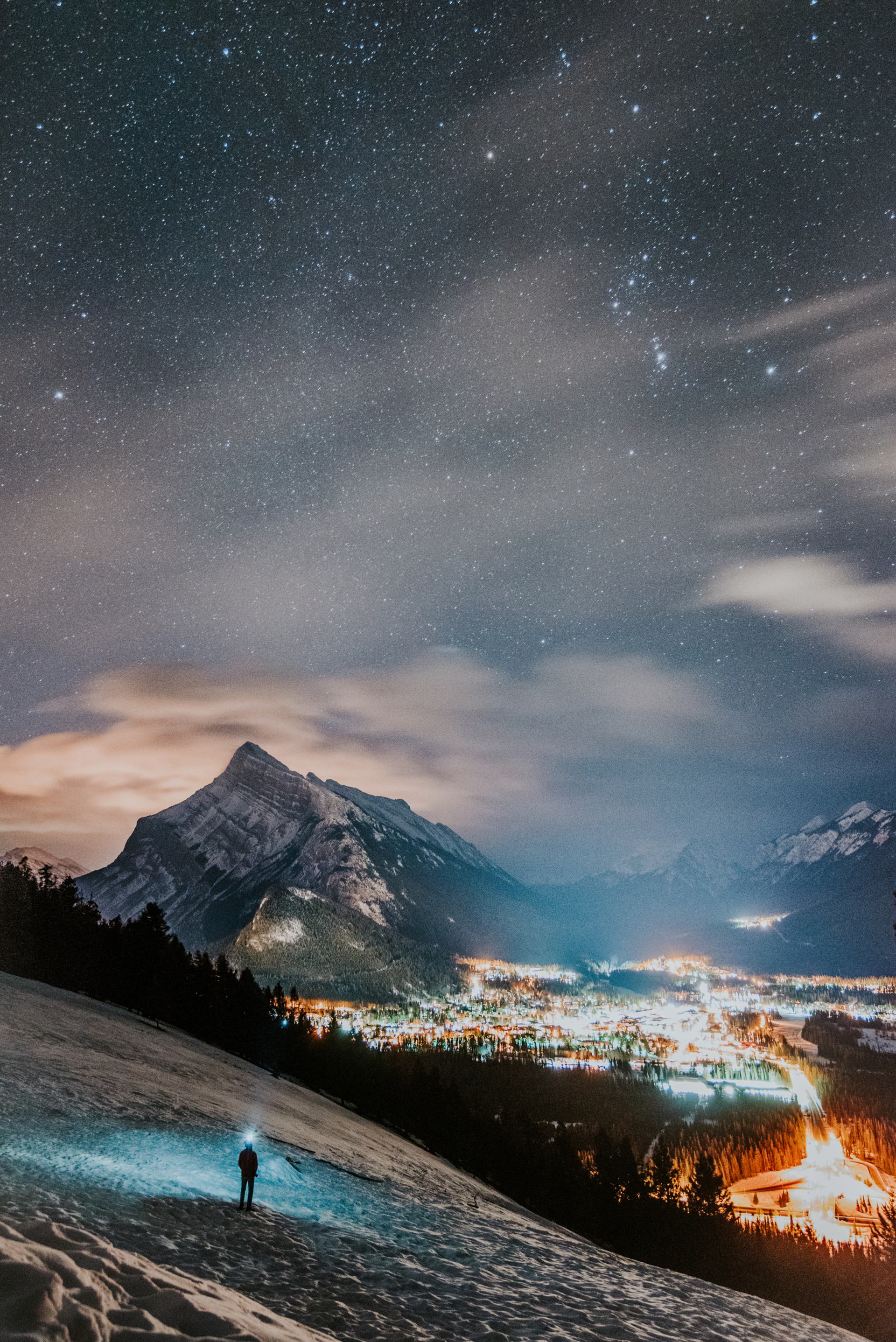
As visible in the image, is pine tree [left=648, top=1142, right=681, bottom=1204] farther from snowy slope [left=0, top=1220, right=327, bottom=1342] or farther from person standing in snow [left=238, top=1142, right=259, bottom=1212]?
snowy slope [left=0, top=1220, right=327, bottom=1342]

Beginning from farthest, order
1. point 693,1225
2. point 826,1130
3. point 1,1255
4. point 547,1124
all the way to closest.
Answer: point 826,1130 → point 547,1124 → point 693,1225 → point 1,1255

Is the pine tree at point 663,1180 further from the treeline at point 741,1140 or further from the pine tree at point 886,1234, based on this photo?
the treeline at point 741,1140

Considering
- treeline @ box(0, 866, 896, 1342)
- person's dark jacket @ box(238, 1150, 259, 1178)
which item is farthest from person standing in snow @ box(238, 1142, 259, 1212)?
treeline @ box(0, 866, 896, 1342)

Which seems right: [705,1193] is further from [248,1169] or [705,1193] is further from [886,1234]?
[248,1169]

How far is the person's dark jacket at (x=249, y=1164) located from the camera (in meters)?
19.0

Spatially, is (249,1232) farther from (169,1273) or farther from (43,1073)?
(43,1073)

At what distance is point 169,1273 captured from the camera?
941 centimetres

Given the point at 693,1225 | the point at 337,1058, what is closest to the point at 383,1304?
the point at 693,1225

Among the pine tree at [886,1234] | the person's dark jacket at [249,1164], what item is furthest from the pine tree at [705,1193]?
the person's dark jacket at [249,1164]

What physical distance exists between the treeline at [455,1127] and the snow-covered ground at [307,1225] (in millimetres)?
30436

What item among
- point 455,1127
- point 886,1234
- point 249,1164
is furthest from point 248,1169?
point 886,1234

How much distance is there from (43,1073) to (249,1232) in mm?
17624

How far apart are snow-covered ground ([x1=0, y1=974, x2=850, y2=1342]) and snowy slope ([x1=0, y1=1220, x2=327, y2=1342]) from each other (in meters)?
0.25

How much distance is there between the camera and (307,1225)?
1980 cm
